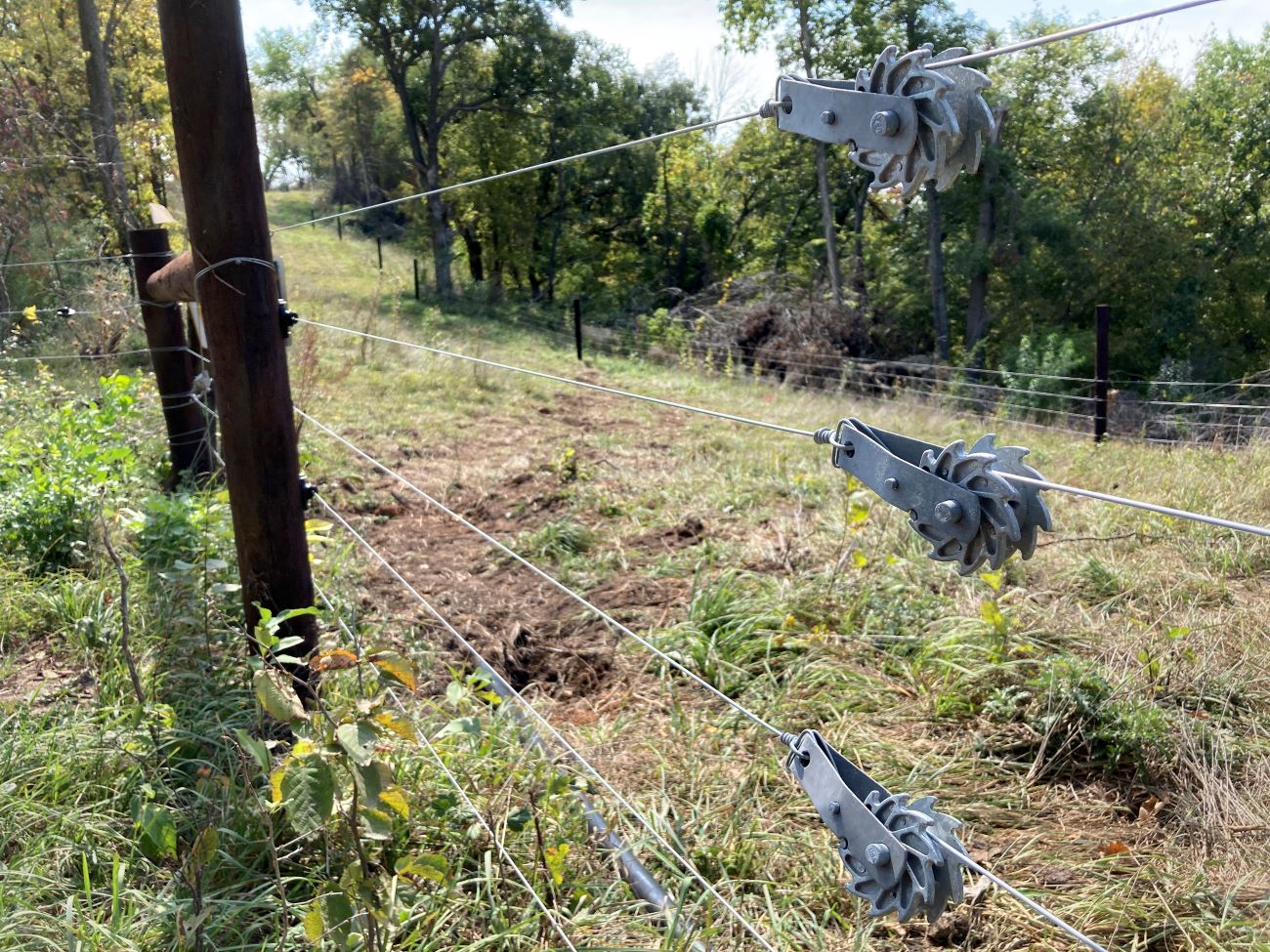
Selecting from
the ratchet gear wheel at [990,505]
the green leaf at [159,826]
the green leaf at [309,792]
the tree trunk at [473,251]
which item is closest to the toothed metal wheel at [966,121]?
the ratchet gear wheel at [990,505]

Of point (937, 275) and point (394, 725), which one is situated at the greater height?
point (937, 275)

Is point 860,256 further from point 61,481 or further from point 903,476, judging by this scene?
point 903,476

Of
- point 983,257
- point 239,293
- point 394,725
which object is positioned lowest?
point 394,725

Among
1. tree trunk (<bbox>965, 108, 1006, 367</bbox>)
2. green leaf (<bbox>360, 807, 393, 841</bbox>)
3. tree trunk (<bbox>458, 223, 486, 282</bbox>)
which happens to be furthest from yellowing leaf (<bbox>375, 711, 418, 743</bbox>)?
tree trunk (<bbox>458, 223, 486, 282</bbox>)

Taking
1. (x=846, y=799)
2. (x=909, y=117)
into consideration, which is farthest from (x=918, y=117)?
(x=846, y=799)

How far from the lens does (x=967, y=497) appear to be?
1132mm

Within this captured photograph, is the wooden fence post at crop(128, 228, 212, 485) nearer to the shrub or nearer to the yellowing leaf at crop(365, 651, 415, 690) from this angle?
the shrub

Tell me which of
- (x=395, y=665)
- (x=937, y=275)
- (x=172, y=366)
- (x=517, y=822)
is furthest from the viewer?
(x=937, y=275)

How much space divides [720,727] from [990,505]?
2.32m

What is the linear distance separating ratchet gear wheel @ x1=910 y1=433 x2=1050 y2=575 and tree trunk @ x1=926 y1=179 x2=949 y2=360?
26.3 metres

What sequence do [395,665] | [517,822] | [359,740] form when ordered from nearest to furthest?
1. [359,740]
2. [395,665]
3. [517,822]

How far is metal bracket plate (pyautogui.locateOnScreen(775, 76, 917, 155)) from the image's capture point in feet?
3.85

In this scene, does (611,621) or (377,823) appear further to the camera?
(611,621)

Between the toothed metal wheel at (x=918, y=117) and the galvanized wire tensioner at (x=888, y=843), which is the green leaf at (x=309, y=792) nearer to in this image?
the galvanized wire tensioner at (x=888, y=843)
